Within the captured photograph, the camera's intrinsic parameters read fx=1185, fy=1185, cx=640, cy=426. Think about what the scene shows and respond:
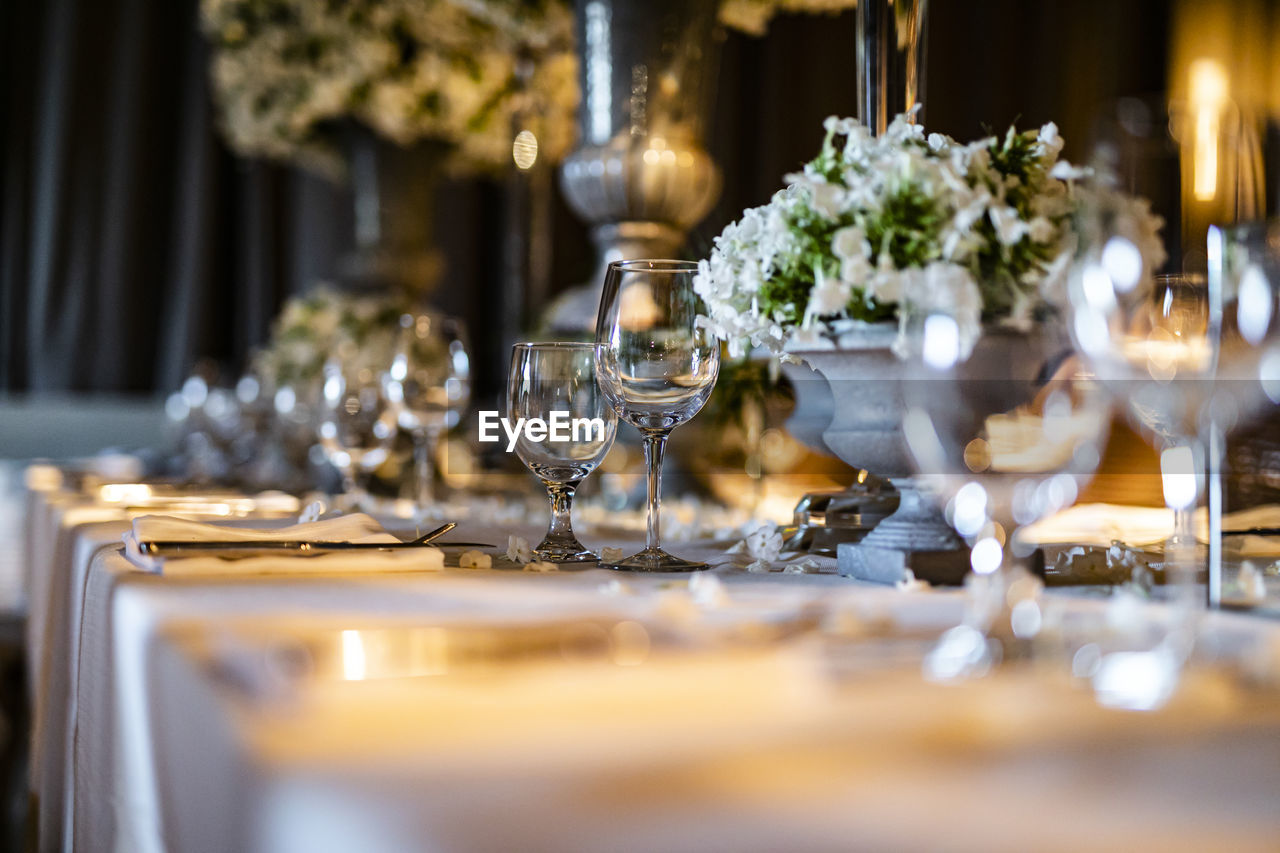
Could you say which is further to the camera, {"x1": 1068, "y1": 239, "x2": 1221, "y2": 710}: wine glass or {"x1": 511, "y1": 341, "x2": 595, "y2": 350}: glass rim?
{"x1": 511, "y1": 341, "x2": 595, "y2": 350}: glass rim

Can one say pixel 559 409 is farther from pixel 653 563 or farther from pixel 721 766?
pixel 721 766

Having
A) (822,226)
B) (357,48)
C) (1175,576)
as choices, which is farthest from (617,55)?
(1175,576)

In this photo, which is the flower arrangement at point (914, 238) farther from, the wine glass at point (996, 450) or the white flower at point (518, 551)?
the white flower at point (518, 551)

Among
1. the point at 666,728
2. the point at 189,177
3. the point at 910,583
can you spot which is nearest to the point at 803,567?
the point at 910,583

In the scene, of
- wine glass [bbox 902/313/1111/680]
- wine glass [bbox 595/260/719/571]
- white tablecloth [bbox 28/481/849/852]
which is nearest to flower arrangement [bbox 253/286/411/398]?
white tablecloth [bbox 28/481/849/852]

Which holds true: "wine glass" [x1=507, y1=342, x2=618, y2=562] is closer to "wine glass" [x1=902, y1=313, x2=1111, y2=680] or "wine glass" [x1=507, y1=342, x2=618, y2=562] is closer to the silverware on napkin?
the silverware on napkin

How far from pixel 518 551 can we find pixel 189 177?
3942 millimetres

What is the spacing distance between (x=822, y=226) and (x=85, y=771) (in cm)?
61

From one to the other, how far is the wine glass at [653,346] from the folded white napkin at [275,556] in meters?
0.15

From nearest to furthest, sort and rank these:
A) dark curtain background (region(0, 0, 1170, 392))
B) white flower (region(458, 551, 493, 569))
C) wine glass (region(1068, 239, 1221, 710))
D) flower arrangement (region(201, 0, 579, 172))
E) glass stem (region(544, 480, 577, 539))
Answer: wine glass (region(1068, 239, 1221, 710)) → white flower (region(458, 551, 493, 569)) → glass stem (region(544, 480, 577, 539)) → flower arrangement (region(201, 0, 579, 172)) → dark curtain background (region(0, 0, 1170, 392))

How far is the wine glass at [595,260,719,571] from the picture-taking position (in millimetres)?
824

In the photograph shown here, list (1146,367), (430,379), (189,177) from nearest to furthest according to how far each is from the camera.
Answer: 1. (1146,367)
2. (430,379)
3. (189,177)

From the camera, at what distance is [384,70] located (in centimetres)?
254

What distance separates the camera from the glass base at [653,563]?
0.82 metres
